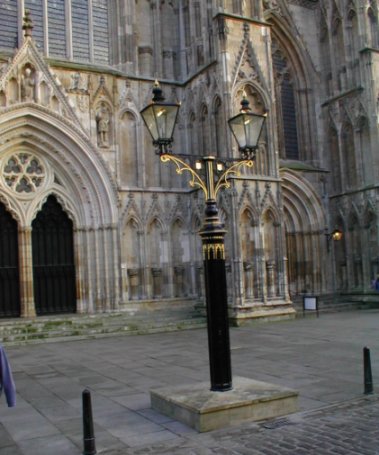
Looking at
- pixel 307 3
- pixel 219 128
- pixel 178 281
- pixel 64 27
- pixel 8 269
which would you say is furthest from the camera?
pixel 307 3

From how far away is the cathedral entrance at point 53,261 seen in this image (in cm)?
1827

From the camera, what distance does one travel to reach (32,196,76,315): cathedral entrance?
18.3 m

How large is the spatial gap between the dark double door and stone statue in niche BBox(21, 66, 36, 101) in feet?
10.5

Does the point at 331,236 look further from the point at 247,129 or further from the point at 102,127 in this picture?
the point at 247,129

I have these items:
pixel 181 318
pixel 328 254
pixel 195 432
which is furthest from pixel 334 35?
pixel 195 432

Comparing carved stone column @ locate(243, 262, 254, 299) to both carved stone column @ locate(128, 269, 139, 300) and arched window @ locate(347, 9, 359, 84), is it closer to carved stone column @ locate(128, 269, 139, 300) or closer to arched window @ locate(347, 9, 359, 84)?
carved stone column @ locate(128, 269, 139, 300)

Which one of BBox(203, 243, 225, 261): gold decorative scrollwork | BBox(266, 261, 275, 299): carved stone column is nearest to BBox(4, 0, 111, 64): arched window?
BBox(266, 261, 275, 299): carved stone column

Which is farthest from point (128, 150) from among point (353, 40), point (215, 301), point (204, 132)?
point (215, 301)

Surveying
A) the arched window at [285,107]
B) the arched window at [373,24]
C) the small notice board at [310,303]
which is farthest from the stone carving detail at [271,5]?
the small notice board at [310,303]

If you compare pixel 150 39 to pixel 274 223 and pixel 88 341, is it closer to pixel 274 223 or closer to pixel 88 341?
pixel 274 223

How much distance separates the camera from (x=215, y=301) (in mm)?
7676

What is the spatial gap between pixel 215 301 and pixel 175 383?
2.08m

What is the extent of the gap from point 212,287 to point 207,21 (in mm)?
14159

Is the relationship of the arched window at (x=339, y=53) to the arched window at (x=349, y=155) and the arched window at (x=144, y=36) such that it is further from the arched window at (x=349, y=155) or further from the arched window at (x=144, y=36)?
the arched window at (x=144, y=36)
